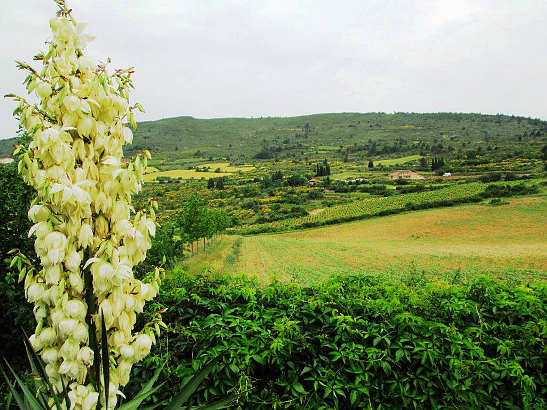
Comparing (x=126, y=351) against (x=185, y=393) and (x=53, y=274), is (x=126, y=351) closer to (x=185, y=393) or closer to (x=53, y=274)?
(x=185, y=393)

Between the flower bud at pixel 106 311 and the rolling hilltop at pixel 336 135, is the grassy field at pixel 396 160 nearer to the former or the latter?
the rolling hilltop at pixel 336 135

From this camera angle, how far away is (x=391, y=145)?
134 m

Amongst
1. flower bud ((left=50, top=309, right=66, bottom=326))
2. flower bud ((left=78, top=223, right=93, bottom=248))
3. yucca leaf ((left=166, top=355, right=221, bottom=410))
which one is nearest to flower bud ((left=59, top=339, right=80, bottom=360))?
flower bud ((left=50, top=309, right=66, bottom=326))

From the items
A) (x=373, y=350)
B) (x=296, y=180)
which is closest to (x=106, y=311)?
(x=373, y=350)

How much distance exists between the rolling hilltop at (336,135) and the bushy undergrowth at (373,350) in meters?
116

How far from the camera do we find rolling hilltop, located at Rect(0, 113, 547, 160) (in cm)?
12912

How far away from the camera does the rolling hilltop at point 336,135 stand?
12912 cm

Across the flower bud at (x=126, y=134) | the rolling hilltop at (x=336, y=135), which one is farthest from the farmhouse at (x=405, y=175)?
the flower bud at (x=126, y=134)

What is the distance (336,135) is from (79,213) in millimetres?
171618

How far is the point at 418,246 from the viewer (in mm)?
37969

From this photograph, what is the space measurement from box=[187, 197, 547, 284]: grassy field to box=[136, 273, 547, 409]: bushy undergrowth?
1822 centimetres

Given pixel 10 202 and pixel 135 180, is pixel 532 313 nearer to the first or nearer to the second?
pixel 135 180

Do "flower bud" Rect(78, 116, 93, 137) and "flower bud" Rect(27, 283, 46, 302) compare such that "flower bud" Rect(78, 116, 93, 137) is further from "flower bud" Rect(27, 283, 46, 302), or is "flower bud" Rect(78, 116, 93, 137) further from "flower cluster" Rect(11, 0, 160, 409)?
"flower bud" Rect(27, 283, 46, 302)

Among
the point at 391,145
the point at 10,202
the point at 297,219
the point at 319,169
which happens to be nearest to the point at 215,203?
the point at 297,219
